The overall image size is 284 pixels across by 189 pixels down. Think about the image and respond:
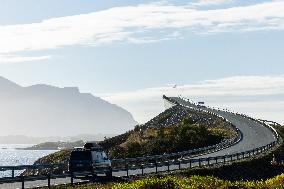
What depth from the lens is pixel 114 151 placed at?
84062mm

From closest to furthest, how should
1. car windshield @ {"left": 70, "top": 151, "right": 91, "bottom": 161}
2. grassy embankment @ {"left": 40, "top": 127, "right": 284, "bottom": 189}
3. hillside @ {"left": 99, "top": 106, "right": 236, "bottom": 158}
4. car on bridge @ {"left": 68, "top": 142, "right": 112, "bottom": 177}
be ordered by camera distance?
grassy embankment @ {"left": 40, "top": 127, "right": 284, "bottom": 189} < car on bridge @ {"left": 68, "top": 142, "right": 112, "bottom": 177} < car windshield @ {"left": 70, "top": 151, "right": 91, "bottom": 161} < hillside @ {"left": 99, "top": 106, "right": 236, "bottom": 158}

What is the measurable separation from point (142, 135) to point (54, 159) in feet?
51.8

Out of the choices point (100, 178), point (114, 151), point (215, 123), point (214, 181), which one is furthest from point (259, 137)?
point (214, 181)

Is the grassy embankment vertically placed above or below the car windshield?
below

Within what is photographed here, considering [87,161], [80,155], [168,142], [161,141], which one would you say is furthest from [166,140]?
[87,161]

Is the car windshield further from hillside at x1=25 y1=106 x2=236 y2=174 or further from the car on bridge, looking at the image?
hillside at x1=25 y1=106 x2=236 y2=174

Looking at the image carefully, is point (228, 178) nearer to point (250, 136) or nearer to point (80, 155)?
point (80, 155)

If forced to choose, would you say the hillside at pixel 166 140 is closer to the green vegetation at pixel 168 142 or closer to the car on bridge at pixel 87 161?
the green vegetation at pixel 168 142

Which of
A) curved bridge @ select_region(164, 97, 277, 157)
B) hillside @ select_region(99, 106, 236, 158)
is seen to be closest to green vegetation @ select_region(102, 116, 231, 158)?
hillside @ select_region(99, 106, 236, 158)

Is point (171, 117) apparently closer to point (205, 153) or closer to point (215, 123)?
point (215, 123)

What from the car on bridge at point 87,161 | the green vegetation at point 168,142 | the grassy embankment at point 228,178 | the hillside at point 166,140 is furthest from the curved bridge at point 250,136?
the car on bridge at point 87,161

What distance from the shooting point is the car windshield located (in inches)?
1740

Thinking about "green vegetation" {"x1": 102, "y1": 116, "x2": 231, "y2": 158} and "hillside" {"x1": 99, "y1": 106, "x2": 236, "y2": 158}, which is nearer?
"green vegetation" {"x1": 102, "y1": 116, "x2": 231, "y2": 158}

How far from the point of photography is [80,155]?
1745 inches
